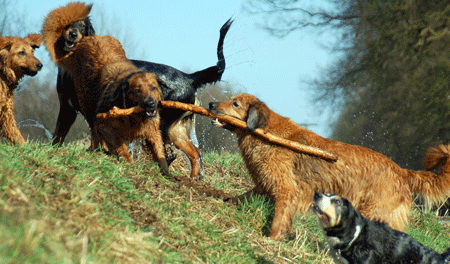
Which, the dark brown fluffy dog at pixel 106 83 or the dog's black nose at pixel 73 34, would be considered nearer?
the dark brown fluffy dog at pixel 106 83

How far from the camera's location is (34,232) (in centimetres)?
197

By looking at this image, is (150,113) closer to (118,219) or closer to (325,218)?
(118,219)

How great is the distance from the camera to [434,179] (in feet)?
13.5

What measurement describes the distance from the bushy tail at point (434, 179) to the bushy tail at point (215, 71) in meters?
3.46

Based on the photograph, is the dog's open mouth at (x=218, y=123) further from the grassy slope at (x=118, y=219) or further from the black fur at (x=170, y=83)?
the black fur at (x=170, y=83)

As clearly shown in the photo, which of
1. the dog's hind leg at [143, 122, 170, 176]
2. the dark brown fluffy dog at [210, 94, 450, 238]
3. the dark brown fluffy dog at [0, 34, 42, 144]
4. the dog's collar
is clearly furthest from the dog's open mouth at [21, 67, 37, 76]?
the dog's collar

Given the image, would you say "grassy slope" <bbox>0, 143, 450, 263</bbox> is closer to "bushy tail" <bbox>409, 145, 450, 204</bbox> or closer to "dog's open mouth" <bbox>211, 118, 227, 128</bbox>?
"dog's open mouth" <bbox>211, 118, 227, 128</bbox>

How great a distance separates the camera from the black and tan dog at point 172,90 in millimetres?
5965

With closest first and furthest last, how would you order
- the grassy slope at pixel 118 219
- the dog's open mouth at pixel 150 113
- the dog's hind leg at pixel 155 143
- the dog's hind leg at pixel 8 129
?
the grassy slope at pixel 118 219, the dog's open mouth at pixel 150 113, the dog's hind leg at pixel 155 143, the dog's hind leg at pixel 8 129

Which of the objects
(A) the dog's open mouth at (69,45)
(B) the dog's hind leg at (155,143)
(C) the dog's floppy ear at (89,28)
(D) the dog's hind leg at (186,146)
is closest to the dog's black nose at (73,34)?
(A) the dog's open mouth at (69,45)

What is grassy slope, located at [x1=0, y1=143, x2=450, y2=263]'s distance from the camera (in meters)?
2.05

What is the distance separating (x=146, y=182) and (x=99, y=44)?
286 centimetres

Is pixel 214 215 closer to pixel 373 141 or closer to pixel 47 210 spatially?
pixel 47 210

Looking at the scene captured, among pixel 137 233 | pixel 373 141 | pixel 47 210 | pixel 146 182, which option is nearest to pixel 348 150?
pixel 146 182
